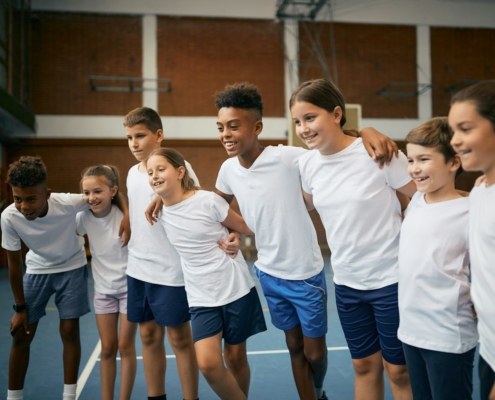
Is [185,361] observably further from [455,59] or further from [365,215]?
[455,59]

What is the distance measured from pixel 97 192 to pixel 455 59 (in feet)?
39.7

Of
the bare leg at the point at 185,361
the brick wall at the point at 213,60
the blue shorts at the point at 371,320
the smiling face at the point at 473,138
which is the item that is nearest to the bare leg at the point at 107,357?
the bare leg at the point at 185,361

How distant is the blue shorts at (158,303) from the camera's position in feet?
8.41

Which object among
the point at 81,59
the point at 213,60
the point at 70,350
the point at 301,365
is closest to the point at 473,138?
the point at 301,365

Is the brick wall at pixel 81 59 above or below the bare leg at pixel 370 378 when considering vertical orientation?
above

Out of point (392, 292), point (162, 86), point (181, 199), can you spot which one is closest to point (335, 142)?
point (392, 292)

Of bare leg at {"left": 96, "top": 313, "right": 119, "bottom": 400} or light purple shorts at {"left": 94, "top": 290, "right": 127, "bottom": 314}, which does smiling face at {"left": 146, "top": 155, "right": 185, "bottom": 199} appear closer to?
light purple shorts at {"left": 94, "top": 290, "right": 127, "bottom": 314}

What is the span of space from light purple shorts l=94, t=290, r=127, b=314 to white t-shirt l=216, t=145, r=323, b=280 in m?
0.99

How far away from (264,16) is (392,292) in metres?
11.0

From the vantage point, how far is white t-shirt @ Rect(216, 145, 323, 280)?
232cm

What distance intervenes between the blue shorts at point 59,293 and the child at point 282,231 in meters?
1.25

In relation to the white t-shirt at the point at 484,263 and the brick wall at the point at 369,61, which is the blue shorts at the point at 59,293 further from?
the brick wall at the point at 369,61

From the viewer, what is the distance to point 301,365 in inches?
94.5

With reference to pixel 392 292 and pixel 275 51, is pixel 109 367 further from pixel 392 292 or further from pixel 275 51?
pixel 275 51
